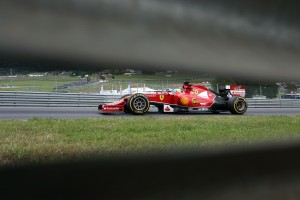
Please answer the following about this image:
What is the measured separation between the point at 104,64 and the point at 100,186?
0.16 metres

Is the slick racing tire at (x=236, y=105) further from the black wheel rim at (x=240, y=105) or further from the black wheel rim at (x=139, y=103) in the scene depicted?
the black wheel rim at (x=139, y=103)

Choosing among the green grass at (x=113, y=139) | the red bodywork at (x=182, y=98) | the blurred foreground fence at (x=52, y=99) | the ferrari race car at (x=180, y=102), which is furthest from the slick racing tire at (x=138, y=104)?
the blurred foreground fence at (x=52, y=99)

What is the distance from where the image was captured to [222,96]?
1280 cm

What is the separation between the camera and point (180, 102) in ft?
39.2

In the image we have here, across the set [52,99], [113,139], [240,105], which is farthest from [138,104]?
[113,139]

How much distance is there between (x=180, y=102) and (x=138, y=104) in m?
1.37

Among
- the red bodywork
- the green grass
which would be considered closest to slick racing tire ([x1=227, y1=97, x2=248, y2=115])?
the red bodywork

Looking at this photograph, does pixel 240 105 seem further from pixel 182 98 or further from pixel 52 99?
pixel 52 99

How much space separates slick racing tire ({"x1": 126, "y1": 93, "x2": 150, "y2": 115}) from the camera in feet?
36.9

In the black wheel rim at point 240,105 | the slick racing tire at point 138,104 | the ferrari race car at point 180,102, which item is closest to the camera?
the slick racing tire at point 138,104

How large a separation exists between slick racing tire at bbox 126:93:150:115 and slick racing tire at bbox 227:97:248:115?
279cm

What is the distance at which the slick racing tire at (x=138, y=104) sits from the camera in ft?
36.9

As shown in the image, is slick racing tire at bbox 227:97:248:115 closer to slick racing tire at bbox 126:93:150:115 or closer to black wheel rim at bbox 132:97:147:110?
slick racing tire at bbox 126:93:150:115

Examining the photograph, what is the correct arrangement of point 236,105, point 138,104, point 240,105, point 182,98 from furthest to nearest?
point 240,105, point 236,105, point 182,98, point 138,104
